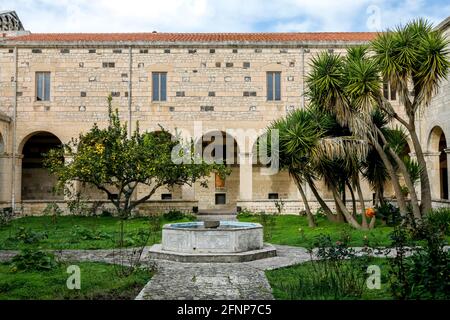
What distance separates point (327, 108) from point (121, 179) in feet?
28.5

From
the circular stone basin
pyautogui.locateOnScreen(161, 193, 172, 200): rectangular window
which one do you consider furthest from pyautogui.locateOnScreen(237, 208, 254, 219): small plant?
the circular stone basin

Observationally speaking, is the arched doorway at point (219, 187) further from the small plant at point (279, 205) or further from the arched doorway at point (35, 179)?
the arched doorway at point (35, 179)

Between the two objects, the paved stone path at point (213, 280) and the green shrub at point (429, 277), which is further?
the paved stone path at point (213, 280)

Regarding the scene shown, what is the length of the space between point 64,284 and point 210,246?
349 cm

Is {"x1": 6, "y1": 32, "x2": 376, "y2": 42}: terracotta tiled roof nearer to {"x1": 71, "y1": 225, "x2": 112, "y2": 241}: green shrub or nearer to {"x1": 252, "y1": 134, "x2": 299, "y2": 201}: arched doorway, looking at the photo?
{"x1": 252, "y1": 134, "x2": 299, "y2": 201}: arched doorway

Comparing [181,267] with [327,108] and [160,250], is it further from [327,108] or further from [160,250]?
[327,108]

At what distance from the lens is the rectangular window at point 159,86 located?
2198 cm

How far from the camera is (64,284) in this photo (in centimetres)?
716

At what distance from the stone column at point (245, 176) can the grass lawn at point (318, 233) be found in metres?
3.99

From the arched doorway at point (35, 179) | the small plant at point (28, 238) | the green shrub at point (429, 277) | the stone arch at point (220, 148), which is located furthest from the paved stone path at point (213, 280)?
the arched doorway at point (35, 179)

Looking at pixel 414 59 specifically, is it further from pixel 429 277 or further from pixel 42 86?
pixel 42 86

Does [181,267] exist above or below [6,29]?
below
